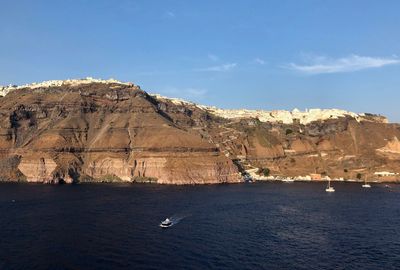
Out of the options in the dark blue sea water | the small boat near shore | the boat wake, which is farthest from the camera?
the boat wake

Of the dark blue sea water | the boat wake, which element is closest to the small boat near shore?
the boat wake

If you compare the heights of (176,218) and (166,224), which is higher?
(176,218)

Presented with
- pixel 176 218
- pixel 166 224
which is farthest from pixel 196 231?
pixel 176 218

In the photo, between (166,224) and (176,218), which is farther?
(176,218)

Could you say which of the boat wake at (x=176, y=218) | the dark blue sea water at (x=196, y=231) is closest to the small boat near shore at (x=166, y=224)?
the boat wake at (x=176, y=218)

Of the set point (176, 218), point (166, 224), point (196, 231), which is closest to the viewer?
point (196, 231)

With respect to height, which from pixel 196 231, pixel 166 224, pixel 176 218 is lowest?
pixel 196 231

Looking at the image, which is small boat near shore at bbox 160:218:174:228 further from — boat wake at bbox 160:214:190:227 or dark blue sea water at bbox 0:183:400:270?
dark blue sea water at bbox 0:183:400:270

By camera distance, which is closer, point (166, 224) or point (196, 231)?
point (196, 231)

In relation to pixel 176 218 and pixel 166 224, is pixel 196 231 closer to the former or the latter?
pixel 166 224

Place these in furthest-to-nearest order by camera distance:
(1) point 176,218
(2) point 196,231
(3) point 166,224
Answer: (1) point 176,218
(3) point 166,224
(2) point 196,231
